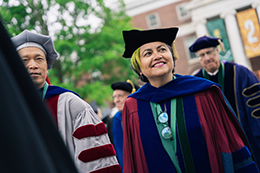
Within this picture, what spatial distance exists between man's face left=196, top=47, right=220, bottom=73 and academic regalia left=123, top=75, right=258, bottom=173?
1658mm

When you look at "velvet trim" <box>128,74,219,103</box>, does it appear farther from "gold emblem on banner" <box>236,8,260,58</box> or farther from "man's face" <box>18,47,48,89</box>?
"gold emblem on banner" <box>236,8,260,58</box>

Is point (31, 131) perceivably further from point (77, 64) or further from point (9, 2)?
point (77, 64)

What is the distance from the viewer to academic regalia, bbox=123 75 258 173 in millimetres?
2012

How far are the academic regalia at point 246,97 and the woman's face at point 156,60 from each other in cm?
161

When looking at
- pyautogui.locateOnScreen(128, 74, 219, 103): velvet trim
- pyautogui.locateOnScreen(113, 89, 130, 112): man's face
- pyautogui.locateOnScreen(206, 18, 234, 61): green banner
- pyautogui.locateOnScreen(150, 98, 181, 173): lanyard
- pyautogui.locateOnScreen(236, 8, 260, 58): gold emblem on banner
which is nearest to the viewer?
pyautogui.locateOnScreen(150, 98, 181, 173): lanyard

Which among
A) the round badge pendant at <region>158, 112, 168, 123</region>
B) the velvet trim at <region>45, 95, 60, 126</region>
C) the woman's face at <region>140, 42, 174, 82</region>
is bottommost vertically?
the round badge pendant at <region>158, 112, 168, 123</region>

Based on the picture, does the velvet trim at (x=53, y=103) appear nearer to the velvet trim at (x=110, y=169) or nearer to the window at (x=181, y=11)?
the velvet trim at (x=110, y=169)

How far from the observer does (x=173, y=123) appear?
2.14m

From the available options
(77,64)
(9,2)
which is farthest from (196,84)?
(77,64)

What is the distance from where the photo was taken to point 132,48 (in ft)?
8.16

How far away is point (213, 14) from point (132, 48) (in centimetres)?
2042

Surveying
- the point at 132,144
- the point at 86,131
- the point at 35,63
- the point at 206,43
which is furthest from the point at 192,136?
the point at 206,43

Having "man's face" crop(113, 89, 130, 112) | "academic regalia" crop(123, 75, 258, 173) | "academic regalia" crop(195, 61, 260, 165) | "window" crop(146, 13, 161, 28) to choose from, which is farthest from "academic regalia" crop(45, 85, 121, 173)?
"window" crop(146, 13, 161, 28)

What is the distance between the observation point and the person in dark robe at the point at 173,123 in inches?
79.7
